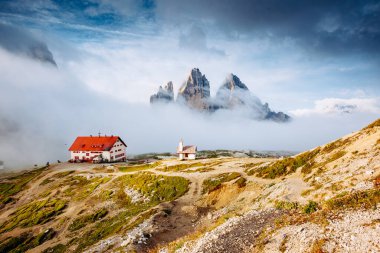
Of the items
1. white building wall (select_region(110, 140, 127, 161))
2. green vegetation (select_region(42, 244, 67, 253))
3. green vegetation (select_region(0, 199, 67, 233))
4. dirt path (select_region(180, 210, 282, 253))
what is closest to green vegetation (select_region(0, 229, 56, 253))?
green vegetation (select_region(0, 199, 67, 233))

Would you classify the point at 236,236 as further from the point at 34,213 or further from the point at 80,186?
the point at 80,186

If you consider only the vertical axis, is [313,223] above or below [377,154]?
below

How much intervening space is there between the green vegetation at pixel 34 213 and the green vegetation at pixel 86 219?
11.7 meters

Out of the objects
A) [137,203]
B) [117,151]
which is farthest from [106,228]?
[117,151]

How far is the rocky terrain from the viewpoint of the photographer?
18.9 metres

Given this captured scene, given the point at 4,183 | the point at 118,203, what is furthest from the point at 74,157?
the point at 118,203

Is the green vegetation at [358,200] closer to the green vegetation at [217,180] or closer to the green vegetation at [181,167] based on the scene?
the green vegetation at [217,180]

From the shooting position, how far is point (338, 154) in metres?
40.8

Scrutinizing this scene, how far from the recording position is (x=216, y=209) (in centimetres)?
4550

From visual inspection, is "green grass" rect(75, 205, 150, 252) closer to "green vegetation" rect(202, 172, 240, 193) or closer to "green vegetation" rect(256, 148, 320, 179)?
"green vegetation" rect(202, 172, 240, 193)

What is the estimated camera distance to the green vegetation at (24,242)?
51150 millimetres

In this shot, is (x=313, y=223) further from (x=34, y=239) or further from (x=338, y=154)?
(x=34, y=239)

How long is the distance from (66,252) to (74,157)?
356 feet

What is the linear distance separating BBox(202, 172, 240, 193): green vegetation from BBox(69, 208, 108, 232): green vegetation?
24771mm
